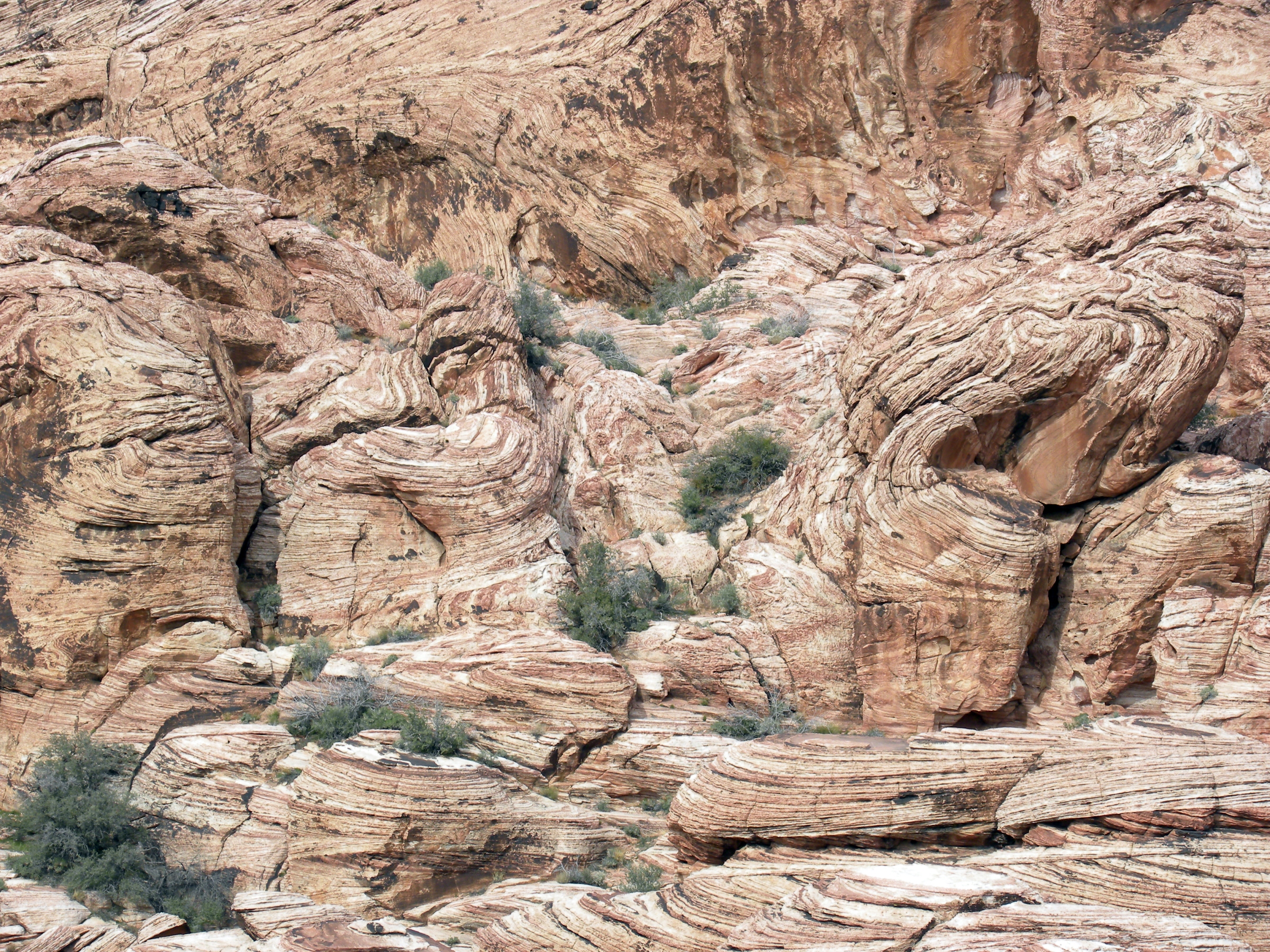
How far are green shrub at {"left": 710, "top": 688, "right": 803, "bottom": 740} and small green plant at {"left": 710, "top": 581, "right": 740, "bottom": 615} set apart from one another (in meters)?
1.62

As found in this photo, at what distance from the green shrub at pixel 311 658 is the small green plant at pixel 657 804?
177 inches

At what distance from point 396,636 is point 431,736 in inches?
101

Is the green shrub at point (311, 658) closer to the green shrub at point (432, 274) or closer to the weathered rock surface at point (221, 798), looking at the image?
the weathered rock surface at point (221, 798)

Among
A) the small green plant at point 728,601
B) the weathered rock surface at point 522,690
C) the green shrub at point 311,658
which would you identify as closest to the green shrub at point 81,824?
the weathered rock surface at point 522,690

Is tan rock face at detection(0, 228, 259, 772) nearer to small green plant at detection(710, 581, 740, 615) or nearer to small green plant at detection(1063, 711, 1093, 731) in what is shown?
small green plant at detection(710, 581, 740, 615)

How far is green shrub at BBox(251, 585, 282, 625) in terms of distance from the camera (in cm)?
1473

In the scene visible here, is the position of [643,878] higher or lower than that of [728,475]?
lower

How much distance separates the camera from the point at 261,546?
15320 mm

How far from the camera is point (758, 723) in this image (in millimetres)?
13117

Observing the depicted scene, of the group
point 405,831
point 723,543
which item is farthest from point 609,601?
point 405,831

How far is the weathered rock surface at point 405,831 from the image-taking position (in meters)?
11.2

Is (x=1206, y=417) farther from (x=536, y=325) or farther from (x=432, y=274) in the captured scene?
(x=432, y=274)

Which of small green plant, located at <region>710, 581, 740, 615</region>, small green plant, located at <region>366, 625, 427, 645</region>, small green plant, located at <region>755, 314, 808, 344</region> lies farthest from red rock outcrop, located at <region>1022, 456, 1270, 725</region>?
small green plant, located at <region>366, 625, 427, 645</region>

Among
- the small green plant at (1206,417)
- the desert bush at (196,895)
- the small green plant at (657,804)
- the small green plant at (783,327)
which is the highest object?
the small green plant at (783,327)
